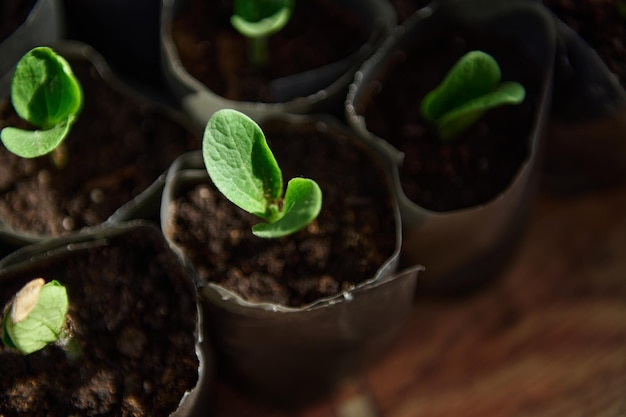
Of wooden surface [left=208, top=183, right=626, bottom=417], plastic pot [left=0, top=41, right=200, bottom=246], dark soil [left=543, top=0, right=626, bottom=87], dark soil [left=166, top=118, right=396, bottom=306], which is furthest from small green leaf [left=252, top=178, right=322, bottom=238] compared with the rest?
dark soil [left=543, top=0, right=626, bottom=87]

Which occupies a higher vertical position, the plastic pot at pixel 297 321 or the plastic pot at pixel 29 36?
the plastic pot at pixel 29 36

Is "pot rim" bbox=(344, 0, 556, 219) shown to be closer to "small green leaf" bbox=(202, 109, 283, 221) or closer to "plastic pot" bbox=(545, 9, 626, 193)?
"plastic pot" bbox=(545, 9, 626, 193)

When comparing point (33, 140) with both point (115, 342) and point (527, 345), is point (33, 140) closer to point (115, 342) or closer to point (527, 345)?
point (115, 342)

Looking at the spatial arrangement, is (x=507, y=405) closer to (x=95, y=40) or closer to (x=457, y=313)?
(x=457, y=313)

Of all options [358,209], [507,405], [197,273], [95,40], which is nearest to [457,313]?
[507,405]

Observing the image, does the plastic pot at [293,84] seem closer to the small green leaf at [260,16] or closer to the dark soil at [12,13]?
the small green leaf at [260,16]

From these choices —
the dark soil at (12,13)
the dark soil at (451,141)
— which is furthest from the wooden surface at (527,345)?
the dark soil at (12,13)
